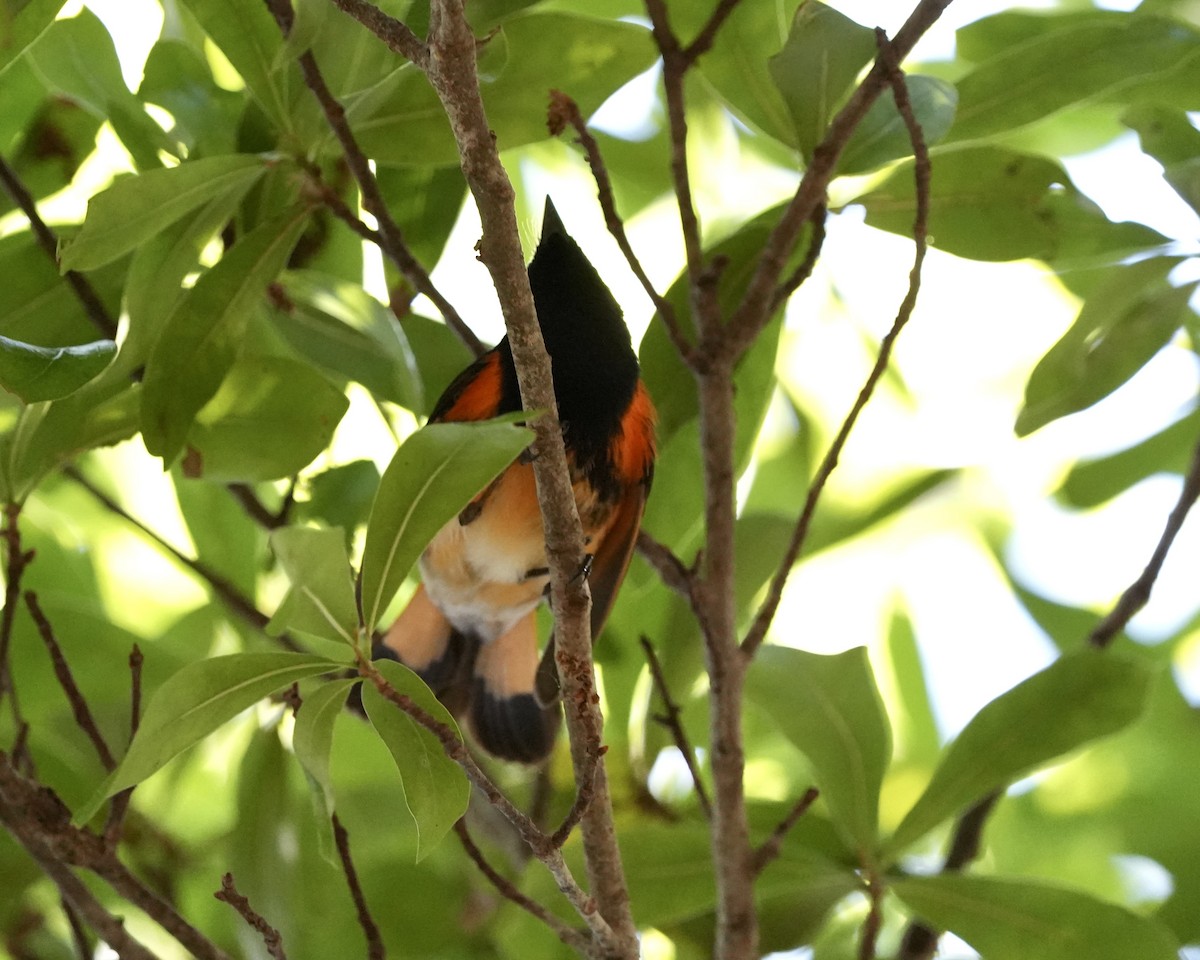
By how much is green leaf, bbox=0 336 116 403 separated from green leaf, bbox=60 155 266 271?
0.17 meters

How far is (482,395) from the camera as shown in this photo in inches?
71.3

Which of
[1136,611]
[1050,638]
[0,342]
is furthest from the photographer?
[1050,638]

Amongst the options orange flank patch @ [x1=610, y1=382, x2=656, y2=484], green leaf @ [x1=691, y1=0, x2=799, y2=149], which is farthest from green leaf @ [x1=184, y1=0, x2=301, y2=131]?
orange flank patch @ [x1=610, y1=382, x2=656, y2=484]

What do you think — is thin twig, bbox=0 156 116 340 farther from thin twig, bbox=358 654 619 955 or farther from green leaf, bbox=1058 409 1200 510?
green leaf, bbox=1058 409 1200 510

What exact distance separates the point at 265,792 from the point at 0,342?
0.77 meters

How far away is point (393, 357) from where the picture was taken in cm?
157

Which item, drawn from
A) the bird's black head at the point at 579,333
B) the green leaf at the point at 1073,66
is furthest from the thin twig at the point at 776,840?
the green leaf at the point at 1073,66

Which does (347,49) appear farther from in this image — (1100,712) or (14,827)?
(1100,712)

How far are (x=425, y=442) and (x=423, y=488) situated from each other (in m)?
0.05

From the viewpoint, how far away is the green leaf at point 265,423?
5.13ft

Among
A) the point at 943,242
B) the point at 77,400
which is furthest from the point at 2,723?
the point at 943,242

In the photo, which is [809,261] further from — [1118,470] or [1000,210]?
[1118,470]

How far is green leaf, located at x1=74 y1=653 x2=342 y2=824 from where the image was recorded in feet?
3.75

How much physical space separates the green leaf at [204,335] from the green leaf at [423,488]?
36 cm
